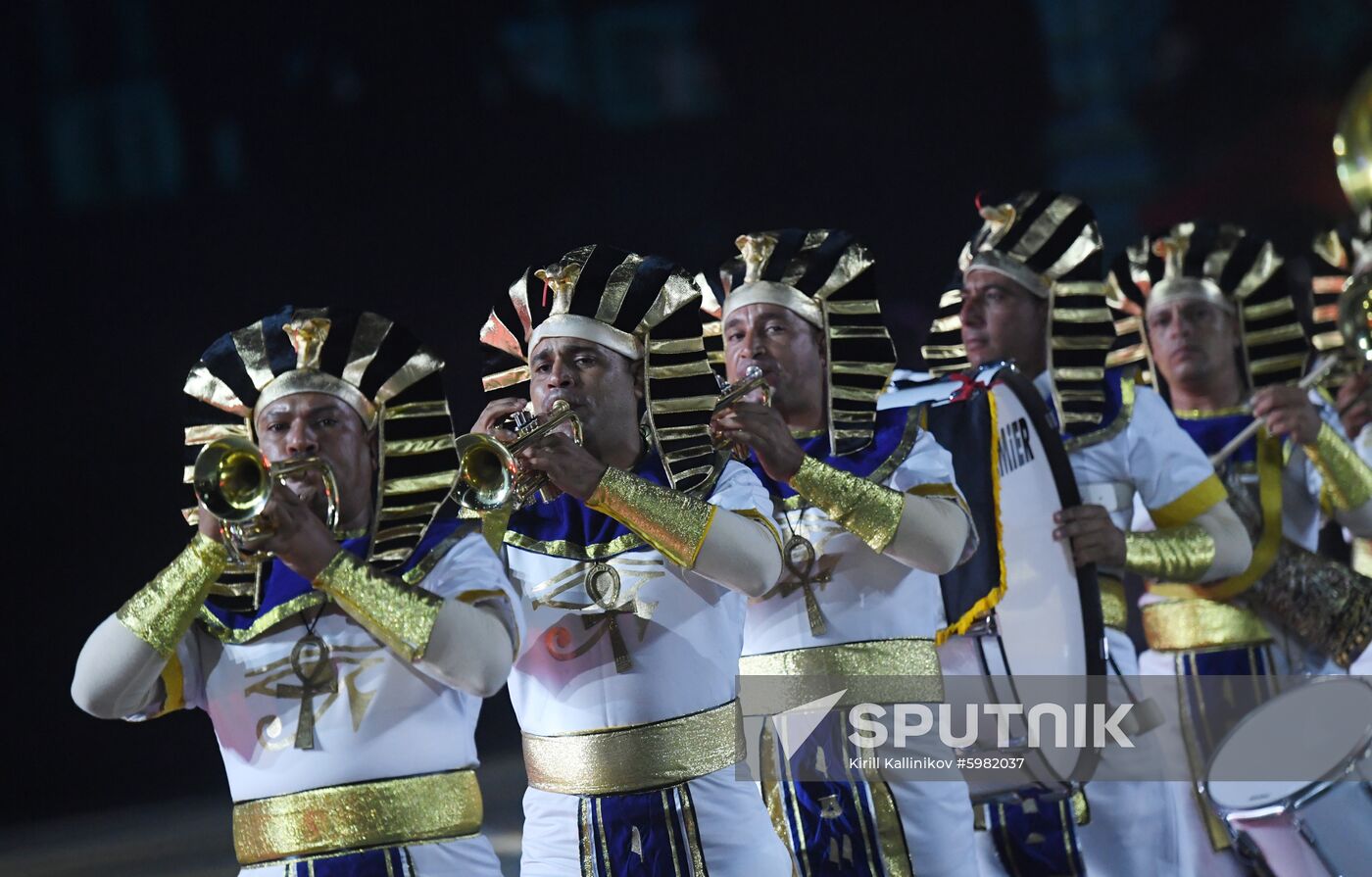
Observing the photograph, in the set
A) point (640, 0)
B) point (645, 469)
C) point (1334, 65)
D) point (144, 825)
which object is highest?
point (640, 0)

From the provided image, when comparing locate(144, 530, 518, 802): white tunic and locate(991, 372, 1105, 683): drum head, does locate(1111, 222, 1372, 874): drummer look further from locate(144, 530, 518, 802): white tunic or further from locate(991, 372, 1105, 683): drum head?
locate(144, 530, 518, 802): white tunic

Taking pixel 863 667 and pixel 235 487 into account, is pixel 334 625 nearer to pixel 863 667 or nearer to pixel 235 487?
pixel 235 487

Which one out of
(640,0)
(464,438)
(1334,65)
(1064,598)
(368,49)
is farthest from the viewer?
(1334,65)

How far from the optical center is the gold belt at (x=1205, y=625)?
5316mm

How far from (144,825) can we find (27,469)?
62.8 inches

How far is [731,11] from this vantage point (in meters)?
A: 8.21

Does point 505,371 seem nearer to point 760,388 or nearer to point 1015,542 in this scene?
point 760,388

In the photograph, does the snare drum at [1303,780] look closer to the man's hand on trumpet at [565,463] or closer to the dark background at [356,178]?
the man's hand on trumpet at [565,463]

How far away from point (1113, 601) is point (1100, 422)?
519 mm

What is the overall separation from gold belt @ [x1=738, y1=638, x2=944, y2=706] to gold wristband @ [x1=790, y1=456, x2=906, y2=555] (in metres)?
0.31

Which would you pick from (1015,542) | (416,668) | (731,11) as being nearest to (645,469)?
(416,668)

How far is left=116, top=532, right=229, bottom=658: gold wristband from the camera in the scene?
307 cm

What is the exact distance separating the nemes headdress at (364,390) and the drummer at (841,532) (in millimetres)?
722

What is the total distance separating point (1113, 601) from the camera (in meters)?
5.02
